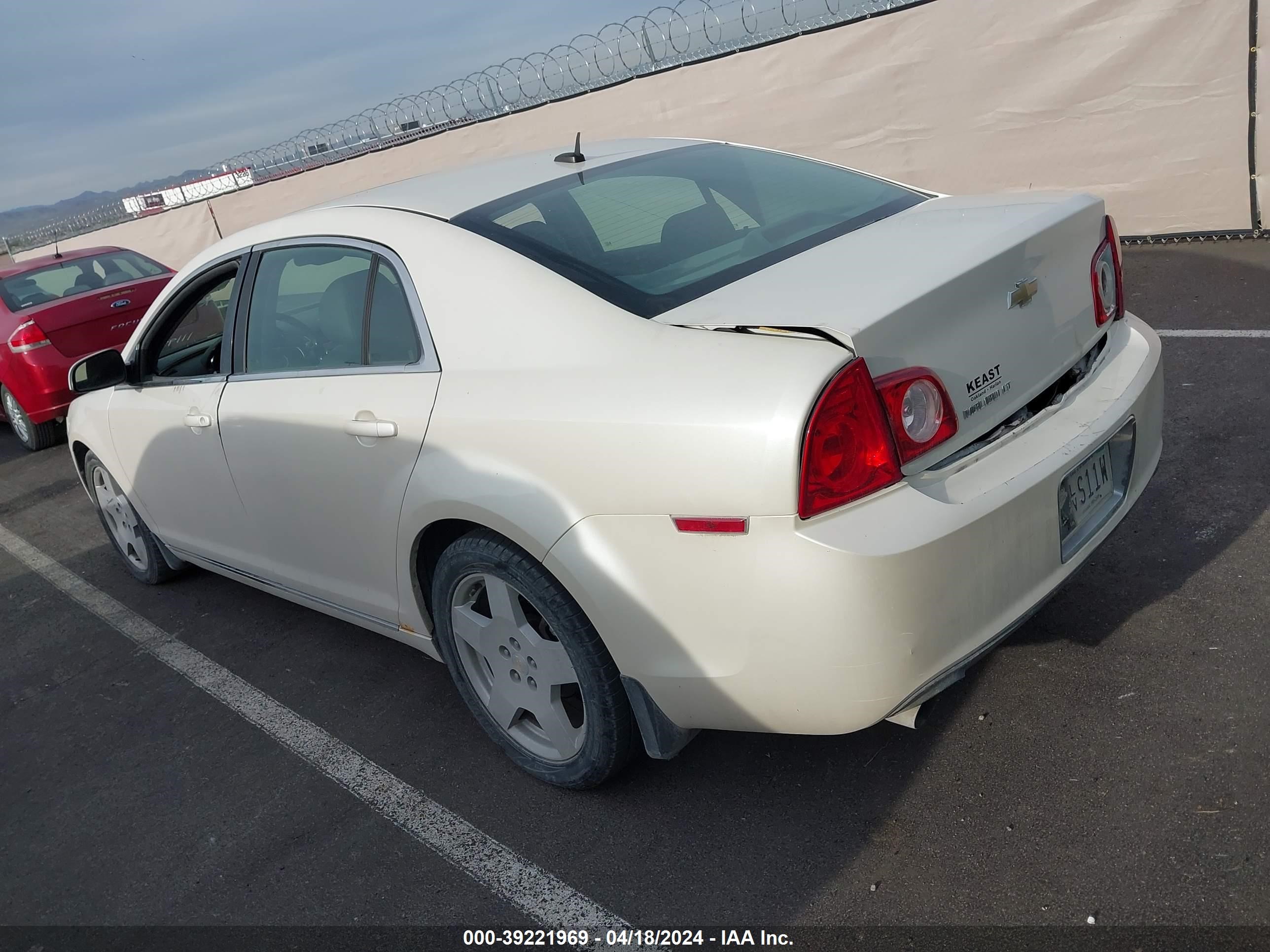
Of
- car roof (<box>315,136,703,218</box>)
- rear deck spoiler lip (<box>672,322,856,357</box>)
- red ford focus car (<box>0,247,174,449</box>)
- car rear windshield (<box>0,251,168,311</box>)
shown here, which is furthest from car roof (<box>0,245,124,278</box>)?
rear deck spoiler lip (<box>672,322,856,357</box>)

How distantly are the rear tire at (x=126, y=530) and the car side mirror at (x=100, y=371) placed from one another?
2.34 feet

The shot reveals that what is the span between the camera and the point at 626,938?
7.97ft

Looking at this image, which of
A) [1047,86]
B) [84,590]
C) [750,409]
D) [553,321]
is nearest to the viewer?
[750,409]

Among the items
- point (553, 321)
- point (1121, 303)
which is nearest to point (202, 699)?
point (553, 321)

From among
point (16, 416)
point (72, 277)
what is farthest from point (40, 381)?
point (72, 277)

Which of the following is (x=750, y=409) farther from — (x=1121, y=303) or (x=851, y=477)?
(x=1121, y=303)

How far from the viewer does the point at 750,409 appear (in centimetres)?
218

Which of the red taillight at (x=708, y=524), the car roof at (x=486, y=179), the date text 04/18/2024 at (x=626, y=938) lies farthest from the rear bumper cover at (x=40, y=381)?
Answer: the red taillight at (x=708, y=524)

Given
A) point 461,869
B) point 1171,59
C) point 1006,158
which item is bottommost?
point 461,869

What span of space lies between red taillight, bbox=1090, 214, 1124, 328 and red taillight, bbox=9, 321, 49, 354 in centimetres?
787

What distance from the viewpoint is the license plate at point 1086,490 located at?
8.20 feet

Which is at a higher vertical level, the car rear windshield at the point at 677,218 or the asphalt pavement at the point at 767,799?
the car rear windshield at the point at 677,218

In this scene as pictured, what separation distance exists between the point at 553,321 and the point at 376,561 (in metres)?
1.03

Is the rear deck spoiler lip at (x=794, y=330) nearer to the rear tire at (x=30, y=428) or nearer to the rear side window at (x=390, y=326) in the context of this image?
the rear side window at (x=390, y=326)
